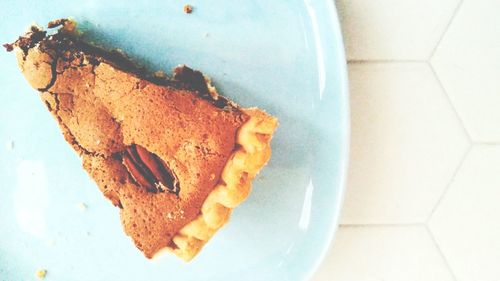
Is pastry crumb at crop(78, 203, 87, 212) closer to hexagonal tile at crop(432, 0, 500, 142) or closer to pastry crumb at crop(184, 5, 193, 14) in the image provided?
pastry crumb at crop(184, 5, 193, 14)

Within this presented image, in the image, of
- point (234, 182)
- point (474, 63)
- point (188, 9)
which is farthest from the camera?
point (474, 63)

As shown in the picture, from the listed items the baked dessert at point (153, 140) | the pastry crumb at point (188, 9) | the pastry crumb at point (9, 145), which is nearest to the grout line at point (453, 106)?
the baked dessert at point (153, 140)

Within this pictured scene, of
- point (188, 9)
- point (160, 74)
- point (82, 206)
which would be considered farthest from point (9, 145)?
point (188, 9)

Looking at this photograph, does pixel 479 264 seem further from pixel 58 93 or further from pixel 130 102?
pixel 58 93

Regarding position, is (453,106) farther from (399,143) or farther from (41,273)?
(41,273)

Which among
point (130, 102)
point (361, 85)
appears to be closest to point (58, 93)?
point (130, 102)

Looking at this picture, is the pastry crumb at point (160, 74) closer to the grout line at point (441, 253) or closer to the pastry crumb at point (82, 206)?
the pastry crumb at point (82, 206)

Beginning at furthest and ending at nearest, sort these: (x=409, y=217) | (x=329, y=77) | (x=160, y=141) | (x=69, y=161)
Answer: (x=409, y=217) → (x=69, y=161) → (x=329, y=77) → (x=160, y=141)
